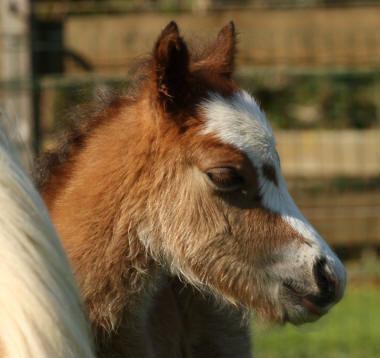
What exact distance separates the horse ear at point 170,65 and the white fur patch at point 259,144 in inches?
5.0

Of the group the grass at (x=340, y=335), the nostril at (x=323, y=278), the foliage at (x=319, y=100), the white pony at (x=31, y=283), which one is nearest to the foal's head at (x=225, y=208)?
the nostril at (x=323, y=278)

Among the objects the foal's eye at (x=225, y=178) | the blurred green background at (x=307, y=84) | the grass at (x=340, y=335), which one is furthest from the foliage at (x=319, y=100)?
the foal's eye at (x=225, y=178)

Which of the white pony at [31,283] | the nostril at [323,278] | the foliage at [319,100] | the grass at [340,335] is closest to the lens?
the white pony at [31,283]

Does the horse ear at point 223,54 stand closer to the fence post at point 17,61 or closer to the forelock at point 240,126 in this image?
the forelock at point 240,126

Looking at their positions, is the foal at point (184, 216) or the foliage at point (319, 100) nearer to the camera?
the foal at point (184, 216)

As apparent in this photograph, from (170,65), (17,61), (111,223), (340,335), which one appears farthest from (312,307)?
(17,61)

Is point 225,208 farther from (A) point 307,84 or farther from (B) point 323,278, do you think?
(A) point 307,84

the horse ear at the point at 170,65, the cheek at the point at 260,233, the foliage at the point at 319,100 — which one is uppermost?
the foliage at the point at 319,100

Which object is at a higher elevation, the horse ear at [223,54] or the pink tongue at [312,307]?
the horse ear at [223,54]

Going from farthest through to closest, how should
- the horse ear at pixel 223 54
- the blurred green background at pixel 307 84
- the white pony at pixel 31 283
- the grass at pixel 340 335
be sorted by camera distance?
the blurred green background at pixel 307 84
the grass at pixel 340 335
the horse ear at pixel 223 54
the white pony at pixel 31 283

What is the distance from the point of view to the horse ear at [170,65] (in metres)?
2.89

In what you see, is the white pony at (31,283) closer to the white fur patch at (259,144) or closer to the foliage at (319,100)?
the white fur patch at (259,144)

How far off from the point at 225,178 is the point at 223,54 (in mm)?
659

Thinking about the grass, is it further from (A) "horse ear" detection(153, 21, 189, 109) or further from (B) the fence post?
(A) "horse ear" detection(153, 21, 189, 109)
